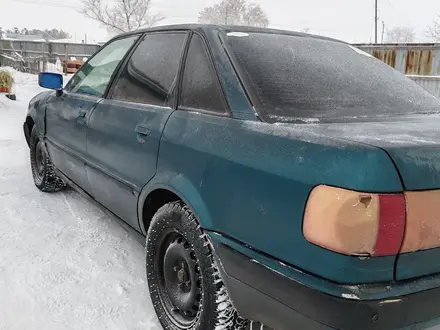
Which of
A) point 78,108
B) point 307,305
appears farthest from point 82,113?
point 307,305

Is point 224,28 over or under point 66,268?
over

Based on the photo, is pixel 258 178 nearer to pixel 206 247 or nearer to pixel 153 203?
pixel 206 247

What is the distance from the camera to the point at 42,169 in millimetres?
4387

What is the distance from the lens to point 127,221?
8.70ft

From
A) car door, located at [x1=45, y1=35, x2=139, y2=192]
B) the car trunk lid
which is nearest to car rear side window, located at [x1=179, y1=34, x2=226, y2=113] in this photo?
the car trunk lid

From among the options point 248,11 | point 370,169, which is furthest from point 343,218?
point 248,11

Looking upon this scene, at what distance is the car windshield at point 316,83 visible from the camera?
70.9 inches

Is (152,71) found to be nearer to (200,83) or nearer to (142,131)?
(142,131)

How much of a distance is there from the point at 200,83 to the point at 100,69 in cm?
152

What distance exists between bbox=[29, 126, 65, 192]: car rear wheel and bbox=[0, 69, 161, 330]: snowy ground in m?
0.10

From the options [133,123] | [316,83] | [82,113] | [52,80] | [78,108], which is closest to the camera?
[316,83]

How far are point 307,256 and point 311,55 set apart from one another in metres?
1.24

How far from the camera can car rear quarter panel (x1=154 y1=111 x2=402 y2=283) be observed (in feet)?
4.24

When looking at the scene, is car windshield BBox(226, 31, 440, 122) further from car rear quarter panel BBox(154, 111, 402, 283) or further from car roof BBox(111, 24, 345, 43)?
car rear quarter panel BBox(154, 111, 402, 283)
